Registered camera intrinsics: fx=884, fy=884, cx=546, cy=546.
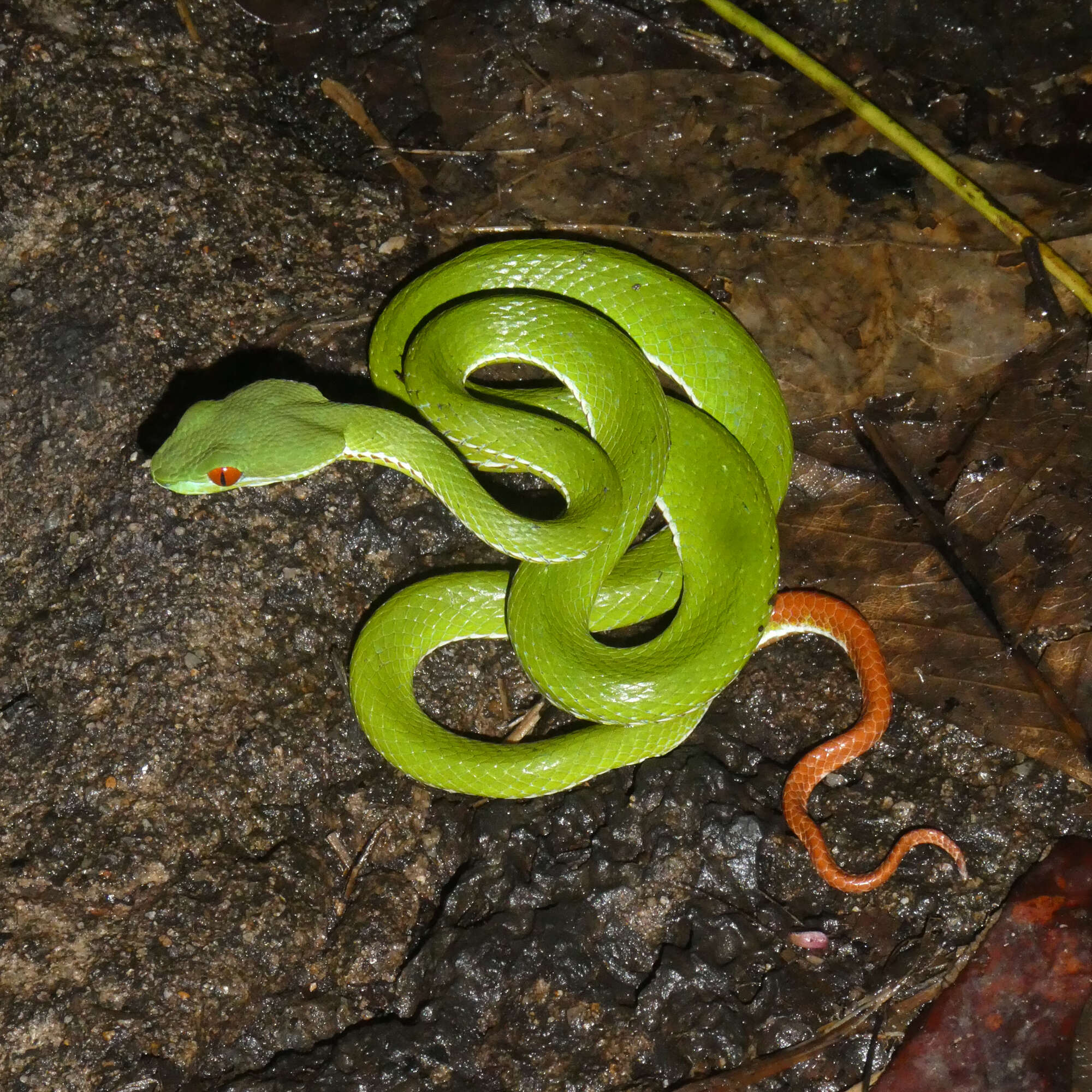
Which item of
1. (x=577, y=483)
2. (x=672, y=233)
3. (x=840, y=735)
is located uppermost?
(x=672, y=233)

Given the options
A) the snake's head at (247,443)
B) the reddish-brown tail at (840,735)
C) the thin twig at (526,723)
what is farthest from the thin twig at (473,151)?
A: the thin twig at (526,723)

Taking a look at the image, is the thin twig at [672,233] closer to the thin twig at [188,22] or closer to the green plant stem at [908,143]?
the green plant stem at [908,143]

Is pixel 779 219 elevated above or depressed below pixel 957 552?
above

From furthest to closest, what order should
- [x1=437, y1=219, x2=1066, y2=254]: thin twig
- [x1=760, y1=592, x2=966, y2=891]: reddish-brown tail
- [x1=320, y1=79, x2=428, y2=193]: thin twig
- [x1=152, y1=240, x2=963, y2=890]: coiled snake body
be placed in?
[x1=320, y1=79, x2=428, y2=193]: thin twig, [x1=437, y1=219, x2=1066, y2=254]: thin twig, [x1=760, y1=592, x2=966, y2=891]: reddish-brown tail, [x1=152, y1=240, x2=963, y2=890]: coiled snake body

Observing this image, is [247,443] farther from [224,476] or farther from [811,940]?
[811,940]

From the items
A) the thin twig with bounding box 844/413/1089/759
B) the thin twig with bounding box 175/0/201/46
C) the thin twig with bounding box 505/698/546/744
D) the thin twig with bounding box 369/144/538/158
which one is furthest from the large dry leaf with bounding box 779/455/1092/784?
the thin twig with bounding box 175/0/201/46

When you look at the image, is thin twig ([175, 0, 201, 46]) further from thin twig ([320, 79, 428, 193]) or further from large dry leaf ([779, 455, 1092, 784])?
large dry leaf ([779, 455, 1092, 784])

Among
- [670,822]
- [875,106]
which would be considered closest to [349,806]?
[670,822]

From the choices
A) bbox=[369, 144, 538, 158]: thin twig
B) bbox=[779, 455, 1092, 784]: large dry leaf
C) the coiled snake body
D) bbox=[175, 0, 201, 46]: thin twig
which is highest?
bbox=[175, 0, 201, 46]: thin twig

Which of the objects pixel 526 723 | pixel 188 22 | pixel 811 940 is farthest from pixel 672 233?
pixel 811 940
